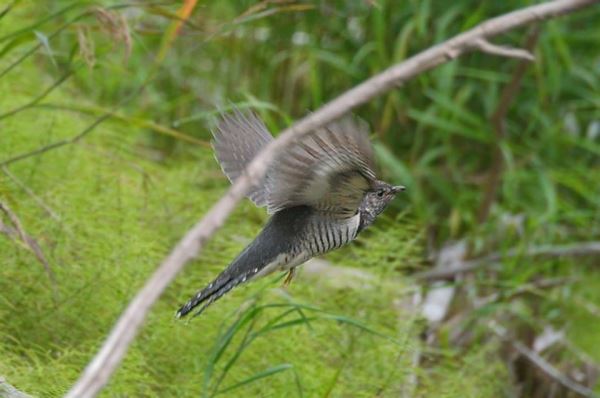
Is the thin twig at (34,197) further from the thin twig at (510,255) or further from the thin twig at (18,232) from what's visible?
the thin twig at (510,255)

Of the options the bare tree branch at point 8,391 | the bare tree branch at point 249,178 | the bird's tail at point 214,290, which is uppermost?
the bare tree branch at point 249,178

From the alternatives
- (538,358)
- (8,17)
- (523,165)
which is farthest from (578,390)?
(8,17)

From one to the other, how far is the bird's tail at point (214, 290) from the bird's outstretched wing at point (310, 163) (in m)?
0.21

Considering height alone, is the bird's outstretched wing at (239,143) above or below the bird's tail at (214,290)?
above

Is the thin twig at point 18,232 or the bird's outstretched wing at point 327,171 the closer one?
the bird's outstretched wing at point 327,171

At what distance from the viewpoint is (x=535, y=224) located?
5215 millimetres

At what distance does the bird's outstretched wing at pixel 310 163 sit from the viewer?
2730 millimetres

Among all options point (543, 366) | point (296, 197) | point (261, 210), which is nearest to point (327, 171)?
point (296, 197)

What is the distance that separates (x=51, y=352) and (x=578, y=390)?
2.28m

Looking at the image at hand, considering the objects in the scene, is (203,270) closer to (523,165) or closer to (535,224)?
(535,224)

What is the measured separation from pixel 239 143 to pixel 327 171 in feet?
1.69

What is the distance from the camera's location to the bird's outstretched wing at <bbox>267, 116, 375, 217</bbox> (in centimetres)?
270

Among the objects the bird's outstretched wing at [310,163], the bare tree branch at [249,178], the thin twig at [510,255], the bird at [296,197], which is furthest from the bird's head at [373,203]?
the thin twig at [510,255]

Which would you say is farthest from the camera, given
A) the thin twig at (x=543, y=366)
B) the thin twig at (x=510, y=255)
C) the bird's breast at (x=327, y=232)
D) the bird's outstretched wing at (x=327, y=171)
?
the thin twig at (x=510, y=255)
